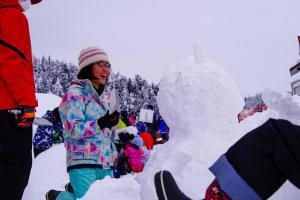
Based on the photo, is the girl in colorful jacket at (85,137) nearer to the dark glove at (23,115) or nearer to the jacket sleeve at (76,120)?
the jacket sleeve at (76,120)

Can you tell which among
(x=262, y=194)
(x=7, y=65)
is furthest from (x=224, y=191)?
(x=7, y=65)

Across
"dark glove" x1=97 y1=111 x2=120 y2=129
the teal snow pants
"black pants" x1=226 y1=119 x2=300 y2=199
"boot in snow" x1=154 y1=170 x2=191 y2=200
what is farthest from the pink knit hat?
"black pants" x1=226 y1=119 x2=300 y2=199

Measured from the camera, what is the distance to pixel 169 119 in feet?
11.3

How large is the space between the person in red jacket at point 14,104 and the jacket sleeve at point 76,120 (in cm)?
48

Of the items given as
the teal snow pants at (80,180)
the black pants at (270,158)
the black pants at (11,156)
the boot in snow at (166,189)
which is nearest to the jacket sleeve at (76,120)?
the teal snow pants at (80,180)

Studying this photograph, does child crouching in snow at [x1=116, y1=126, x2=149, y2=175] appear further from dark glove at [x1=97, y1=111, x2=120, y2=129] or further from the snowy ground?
dark glove at [x1=97, y1=111, x2=120, y2=129]

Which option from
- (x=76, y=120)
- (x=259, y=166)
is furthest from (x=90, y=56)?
(x=259, y=166)

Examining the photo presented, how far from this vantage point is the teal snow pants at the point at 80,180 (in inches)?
118

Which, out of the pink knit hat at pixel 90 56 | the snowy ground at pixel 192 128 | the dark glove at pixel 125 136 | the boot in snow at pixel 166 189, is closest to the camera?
the boot in snow at pixel 166 189

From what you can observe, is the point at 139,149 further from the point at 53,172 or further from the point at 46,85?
A: the point at 46,85

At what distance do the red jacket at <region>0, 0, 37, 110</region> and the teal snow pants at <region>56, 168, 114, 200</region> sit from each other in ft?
Result: 2.41

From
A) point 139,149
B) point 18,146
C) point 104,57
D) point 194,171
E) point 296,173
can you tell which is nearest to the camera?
point 296,173

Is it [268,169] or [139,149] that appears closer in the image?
[268,169]

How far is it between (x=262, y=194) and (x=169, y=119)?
193 cm
